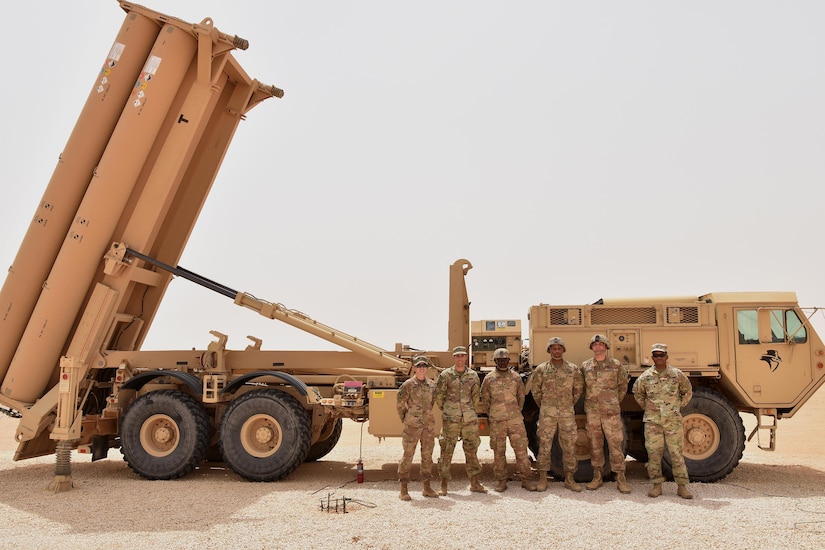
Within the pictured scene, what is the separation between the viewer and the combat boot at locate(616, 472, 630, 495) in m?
8.30

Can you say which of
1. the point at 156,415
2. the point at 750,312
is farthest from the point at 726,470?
the point at 156,415

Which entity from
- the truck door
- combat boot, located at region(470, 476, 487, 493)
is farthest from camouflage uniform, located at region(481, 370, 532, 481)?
the truck door

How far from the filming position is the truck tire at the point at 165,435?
31.2 feet

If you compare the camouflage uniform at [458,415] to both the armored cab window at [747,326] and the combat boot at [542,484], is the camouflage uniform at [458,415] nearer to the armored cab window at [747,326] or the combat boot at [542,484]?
the combat boot at [542,484]

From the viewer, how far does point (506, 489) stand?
8.53 metres

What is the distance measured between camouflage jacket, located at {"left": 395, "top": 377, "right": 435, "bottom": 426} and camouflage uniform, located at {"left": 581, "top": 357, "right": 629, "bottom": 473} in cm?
194

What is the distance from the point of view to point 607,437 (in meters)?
8.59

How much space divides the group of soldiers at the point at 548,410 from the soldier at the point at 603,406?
0.01 metres

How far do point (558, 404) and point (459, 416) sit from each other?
123 centimetres

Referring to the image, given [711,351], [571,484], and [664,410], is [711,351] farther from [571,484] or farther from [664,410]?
[571,484]

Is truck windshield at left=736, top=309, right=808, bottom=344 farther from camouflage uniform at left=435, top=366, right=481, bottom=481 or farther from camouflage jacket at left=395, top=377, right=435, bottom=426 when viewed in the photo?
camouflage jacket at left=395, top=377, right=435, bottom=426

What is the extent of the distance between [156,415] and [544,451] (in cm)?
509

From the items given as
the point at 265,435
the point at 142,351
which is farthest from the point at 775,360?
the point at 142,351

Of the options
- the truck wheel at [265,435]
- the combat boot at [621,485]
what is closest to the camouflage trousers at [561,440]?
the combat boot at [621,485]
